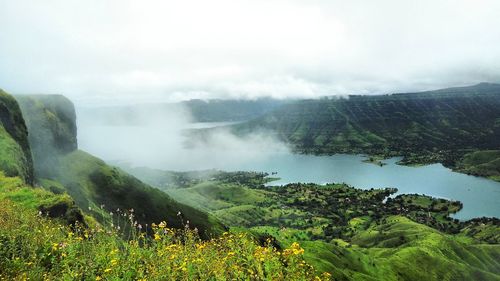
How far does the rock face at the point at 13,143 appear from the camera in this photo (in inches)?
2272

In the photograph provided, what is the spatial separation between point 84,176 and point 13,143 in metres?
54.5

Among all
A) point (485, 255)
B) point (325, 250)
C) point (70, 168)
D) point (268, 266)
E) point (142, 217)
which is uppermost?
point (268, 266)

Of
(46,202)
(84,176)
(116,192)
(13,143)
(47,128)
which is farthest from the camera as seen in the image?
(47,128)

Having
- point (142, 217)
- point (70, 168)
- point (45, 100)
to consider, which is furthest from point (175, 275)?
point (45, 100)

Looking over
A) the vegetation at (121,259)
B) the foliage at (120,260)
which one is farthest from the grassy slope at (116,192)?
the foliage at (120,260)

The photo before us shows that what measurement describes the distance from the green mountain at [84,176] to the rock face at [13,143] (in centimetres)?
2219

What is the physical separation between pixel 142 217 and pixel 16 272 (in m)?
99.6

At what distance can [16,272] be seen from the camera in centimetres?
1402

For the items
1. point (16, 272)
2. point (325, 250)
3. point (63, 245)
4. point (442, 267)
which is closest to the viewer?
point (16, 272)

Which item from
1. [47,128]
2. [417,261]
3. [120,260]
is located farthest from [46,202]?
[417,261]

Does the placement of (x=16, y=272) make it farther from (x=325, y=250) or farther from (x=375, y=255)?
(x=375, y=255)

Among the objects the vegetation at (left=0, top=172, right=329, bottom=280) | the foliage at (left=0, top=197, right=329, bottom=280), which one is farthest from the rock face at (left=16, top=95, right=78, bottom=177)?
the foliage at (left=0, top=197, right=329, bottom=280)

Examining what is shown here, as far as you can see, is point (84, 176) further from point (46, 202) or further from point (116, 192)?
point (46, 202)

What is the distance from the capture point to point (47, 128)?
413 feet
